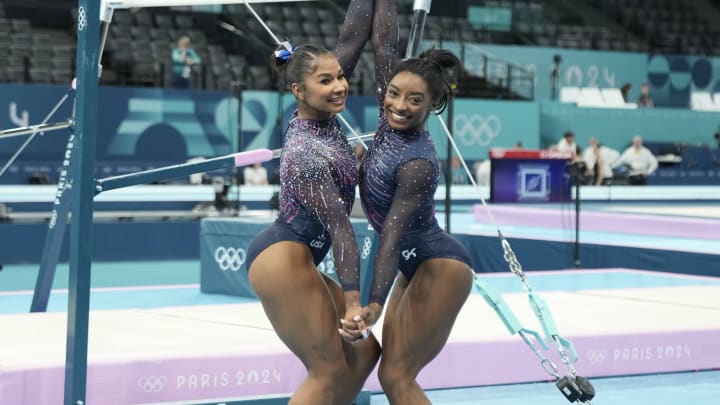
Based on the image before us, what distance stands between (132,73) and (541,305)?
11640 millimetres

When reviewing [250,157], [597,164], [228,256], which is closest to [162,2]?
[250,157]

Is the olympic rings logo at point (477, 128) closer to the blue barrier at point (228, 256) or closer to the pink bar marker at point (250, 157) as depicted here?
the blue barrier at point (228, 256)

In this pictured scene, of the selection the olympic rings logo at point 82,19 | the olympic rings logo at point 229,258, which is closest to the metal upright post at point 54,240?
the olympic rings logo at point 82,19

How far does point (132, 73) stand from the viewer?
14398 mm

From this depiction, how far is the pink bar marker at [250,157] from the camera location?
3.78m

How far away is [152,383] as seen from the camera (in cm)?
375

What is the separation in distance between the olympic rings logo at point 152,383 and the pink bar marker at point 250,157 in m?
0.78

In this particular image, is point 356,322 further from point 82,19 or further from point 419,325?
point 82,19

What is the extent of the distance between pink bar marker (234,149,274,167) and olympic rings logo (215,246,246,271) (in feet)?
11.8

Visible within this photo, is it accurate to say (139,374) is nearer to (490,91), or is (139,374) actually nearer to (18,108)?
(18,108)

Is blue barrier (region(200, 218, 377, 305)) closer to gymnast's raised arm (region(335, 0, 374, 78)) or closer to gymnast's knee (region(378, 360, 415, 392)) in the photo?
gymnast's raised arm (region(335, 0, 374, 78))

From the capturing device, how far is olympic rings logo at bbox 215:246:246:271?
760 cm

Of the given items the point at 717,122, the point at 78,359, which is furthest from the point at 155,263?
the point at 717,122

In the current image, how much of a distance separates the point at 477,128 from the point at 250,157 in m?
12.9
